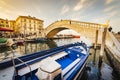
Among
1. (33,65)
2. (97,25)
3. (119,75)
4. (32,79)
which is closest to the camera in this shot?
(32,79)

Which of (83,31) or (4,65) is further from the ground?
(83,31)

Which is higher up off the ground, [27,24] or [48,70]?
[27,24]

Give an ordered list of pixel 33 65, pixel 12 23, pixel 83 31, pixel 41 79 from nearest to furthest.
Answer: pixel 41 79, pixel 33 65, pixel 83 31, pixel 12 23

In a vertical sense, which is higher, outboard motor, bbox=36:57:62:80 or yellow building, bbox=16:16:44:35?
yellow building, bbox=16:16:44:35

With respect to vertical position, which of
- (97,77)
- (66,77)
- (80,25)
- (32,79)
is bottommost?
(97,77)

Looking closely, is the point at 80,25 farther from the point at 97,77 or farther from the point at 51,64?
the point at 51,64

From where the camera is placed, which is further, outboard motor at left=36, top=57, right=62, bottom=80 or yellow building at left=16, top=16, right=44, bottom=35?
yellow building at left=16, top=16, right=44, bottom=35

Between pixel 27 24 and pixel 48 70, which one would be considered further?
pixel 27 24

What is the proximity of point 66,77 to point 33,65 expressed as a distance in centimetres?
180

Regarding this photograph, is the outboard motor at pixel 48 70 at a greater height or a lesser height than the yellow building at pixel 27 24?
lesser

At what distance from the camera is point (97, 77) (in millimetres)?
5082

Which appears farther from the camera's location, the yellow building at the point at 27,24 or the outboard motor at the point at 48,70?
the yellow building at the point at 27,24

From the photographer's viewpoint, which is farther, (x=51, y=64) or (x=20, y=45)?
(x=20, y=45)

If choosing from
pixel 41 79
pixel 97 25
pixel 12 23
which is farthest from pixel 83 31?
pixel 12 23
